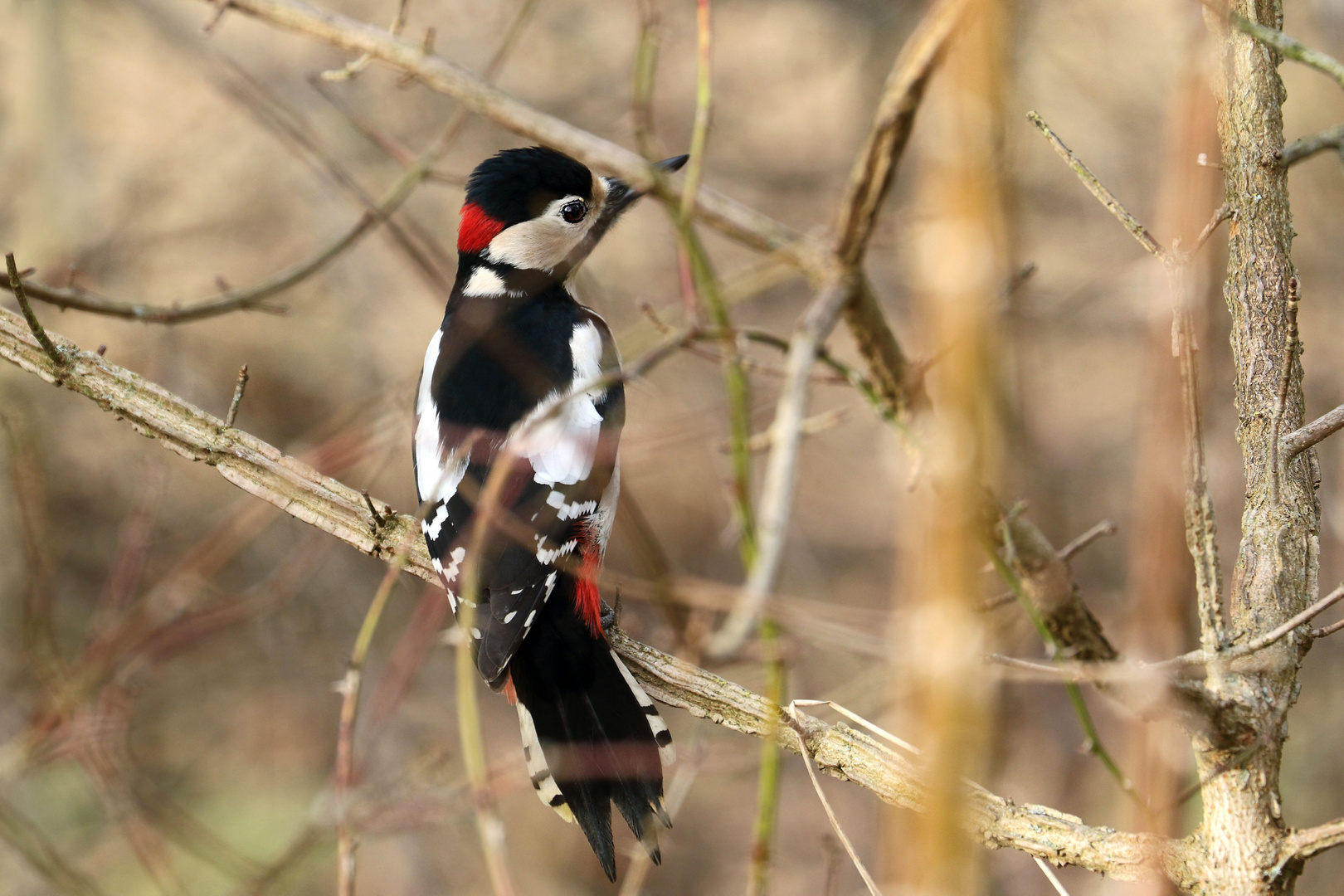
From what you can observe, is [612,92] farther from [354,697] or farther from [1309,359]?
[354,697]

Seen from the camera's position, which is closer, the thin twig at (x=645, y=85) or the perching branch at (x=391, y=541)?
the perching branch at (x=391, y=541)

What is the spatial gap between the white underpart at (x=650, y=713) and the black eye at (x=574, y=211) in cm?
172

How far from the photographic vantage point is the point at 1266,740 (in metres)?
1.71

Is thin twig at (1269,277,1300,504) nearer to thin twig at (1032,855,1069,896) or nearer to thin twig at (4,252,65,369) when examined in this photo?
thin twig at (1032,855,1069,896)

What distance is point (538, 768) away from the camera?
9.24 ft

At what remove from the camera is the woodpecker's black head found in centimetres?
365

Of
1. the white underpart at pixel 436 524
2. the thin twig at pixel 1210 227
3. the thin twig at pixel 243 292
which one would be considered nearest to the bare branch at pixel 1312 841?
the thin twig at pixel 1210 227

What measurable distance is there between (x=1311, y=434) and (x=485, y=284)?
9.10 feet

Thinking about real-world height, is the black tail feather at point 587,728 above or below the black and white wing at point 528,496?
below

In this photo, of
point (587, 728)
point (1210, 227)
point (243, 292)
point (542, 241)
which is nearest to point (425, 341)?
point (542, 241)

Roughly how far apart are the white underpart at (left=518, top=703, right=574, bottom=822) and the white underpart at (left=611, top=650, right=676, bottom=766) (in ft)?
0.95

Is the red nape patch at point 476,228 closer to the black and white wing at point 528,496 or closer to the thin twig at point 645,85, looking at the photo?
the black and white wing at point 528,496

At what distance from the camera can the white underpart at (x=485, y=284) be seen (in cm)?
376

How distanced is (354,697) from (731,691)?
2.91 ft
